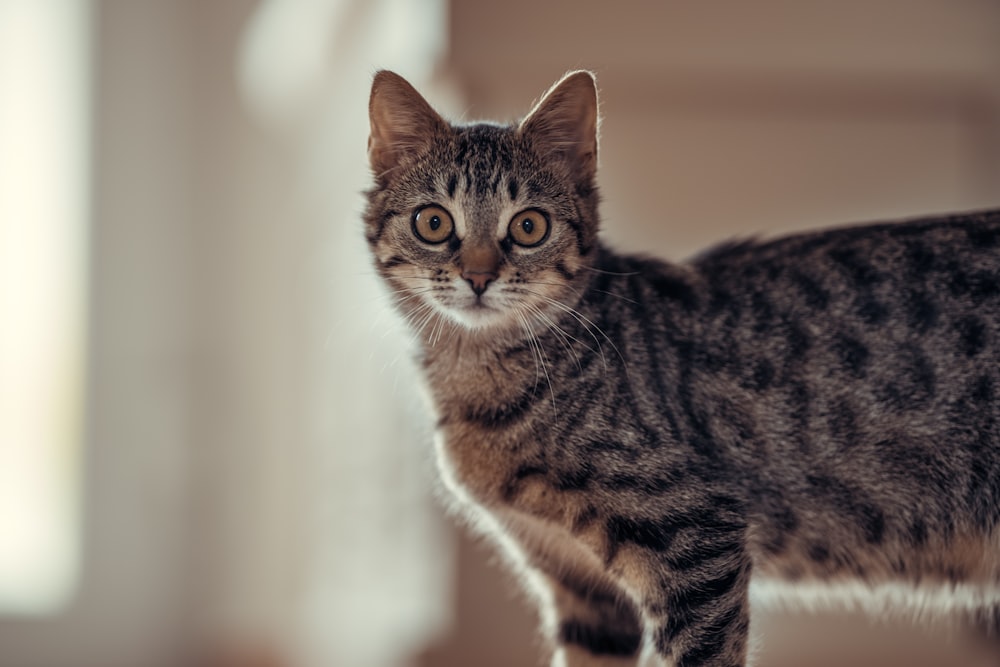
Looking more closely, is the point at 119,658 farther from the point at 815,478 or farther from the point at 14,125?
the point at 815,478

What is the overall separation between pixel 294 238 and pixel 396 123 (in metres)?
1.40

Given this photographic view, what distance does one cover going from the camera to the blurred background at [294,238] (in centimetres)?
258

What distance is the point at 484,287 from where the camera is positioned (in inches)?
49.9

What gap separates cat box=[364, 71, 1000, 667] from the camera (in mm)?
1238

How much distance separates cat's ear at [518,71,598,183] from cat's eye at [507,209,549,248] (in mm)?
103

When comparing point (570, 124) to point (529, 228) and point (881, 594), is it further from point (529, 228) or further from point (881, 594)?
point (881, 594)

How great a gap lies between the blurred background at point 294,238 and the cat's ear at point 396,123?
3.24ft

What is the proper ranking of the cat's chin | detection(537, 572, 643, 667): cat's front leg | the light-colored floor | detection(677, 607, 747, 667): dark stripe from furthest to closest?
the light-colored floor → detection(537, 572, 643, 667): cat's front leg → the cat's chin → detection(677, 607, 747, 667): dark stripe

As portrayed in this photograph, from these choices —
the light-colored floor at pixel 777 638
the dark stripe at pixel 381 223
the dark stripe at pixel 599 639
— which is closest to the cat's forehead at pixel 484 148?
the dark stripe at pixel 381 223

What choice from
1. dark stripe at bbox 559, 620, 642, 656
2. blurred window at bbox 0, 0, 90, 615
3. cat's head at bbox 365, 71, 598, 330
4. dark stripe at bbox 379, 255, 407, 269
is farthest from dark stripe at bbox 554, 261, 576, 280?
blurred window at bbox 0, 0, 90, 615

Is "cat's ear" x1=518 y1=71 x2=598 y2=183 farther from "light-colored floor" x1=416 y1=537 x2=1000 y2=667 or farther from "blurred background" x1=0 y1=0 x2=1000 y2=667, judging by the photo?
"light-colored floor" x1=416 y1=537 x2=1000 y2=667

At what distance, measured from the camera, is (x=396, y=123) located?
1.39 metres

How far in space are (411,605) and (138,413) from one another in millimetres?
1013

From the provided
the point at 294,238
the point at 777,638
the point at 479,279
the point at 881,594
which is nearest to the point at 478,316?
the point at 479,279
